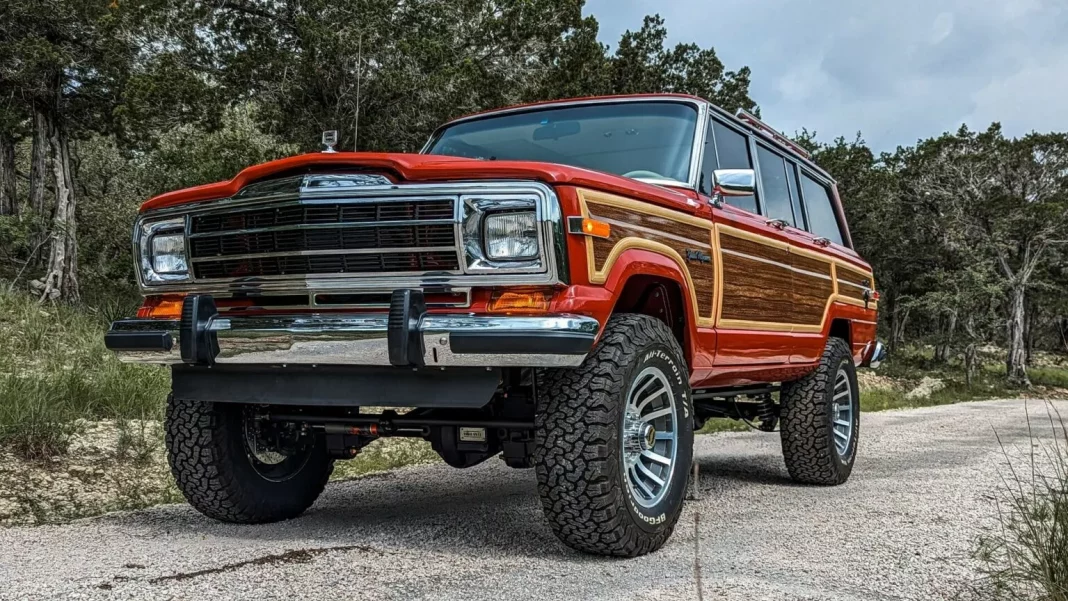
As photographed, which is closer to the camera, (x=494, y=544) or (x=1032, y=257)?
(x=494, y=544)

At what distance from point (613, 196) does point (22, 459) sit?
4205 mm

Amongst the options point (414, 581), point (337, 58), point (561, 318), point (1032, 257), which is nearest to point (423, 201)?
point (561, 318)

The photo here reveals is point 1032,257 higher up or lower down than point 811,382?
higher up

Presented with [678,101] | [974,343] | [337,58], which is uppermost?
[337,58]

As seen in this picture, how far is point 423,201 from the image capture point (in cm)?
336

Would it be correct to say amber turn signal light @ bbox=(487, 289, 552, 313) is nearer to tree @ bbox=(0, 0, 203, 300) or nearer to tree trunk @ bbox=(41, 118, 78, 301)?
tree @ bbox=(0, 0, 203, 300)

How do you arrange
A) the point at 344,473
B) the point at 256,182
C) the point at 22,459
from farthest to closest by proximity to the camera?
the point at 344,473
the point at 22,459
the point at 256,182

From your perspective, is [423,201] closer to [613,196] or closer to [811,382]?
[613,196]

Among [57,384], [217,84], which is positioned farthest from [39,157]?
[57,384]

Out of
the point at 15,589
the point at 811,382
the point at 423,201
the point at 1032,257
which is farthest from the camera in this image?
the point at 1032,257

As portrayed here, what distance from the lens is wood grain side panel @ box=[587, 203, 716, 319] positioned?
11.2 feet

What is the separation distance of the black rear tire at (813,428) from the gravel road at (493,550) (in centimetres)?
19

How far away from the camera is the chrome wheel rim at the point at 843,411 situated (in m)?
6.21

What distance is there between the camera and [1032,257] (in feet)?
111
